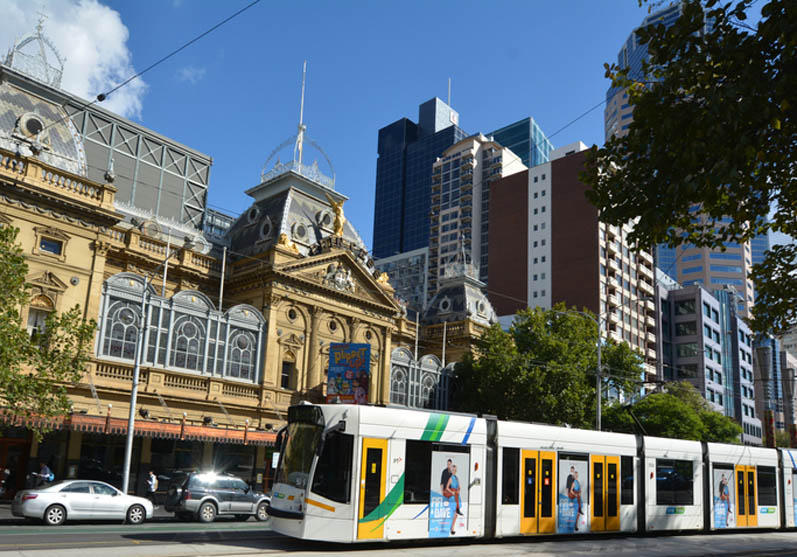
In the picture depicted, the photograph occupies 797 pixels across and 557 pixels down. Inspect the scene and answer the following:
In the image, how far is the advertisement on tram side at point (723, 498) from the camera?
25156 mm

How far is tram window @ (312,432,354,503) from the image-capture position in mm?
16078

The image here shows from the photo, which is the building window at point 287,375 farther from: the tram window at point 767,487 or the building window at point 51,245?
the tram window at point 767,487

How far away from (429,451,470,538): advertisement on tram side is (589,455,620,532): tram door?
5.12m

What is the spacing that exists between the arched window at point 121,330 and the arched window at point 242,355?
5.53 metres

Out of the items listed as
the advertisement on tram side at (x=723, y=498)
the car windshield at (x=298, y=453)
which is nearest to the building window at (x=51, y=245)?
the car windshield at (x=298, y=453)

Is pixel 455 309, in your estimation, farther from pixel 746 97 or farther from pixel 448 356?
pixel 746 97

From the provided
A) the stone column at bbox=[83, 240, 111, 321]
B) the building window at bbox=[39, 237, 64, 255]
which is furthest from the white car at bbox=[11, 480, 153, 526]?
the building window at bbox=[39, 237, 64, 255]

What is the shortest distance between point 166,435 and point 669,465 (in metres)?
21.1

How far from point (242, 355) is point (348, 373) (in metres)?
5.90

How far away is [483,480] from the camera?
62.7 ft

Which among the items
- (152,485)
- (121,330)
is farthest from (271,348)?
(152,485)

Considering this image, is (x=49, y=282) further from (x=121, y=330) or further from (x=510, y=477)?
(x=510, y=477)

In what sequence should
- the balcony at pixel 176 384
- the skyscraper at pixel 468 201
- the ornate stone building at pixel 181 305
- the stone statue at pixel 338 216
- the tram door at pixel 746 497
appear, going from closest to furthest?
1. the tram door at pixel 746 497
2. the ornate stone building at pixel 181 305
3. the balcony at pixel 176 384
4. the stone statue at pixel 338 216
5. the skyscraper at pixel 468 201

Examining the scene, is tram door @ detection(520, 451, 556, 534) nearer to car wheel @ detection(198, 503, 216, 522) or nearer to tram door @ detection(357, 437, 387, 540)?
tram door @ detection(357, 437, 387, 540)
